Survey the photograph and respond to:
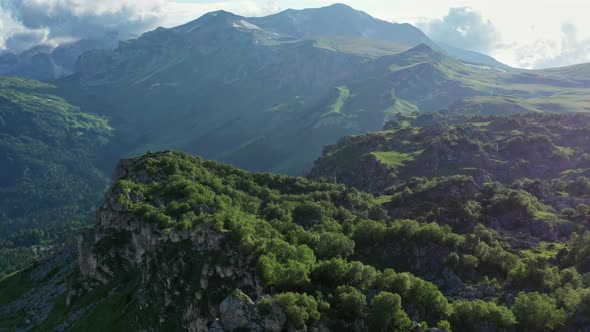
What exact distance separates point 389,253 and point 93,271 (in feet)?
242

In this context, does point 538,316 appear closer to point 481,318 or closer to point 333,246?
point 481,318

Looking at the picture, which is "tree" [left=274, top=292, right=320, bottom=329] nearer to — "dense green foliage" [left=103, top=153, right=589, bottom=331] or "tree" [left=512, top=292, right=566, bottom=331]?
"dense green foliage" [left=103, top=153, right=589, bottom=331]

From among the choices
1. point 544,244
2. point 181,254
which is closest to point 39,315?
point 181,254

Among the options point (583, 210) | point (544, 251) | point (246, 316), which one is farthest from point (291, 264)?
point (583, 210)

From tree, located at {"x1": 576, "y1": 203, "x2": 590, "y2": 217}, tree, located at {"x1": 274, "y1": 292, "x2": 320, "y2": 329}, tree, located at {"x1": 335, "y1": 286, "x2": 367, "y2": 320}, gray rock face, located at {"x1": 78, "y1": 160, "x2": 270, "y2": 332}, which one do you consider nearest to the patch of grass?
tree, located at {"x1": 576, "y1": 203, "x2": 590, "y2": 217}

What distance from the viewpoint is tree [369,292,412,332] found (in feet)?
208

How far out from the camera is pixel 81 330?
95.3 meters

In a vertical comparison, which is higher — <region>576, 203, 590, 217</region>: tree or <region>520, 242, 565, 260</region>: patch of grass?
<region>576, 203, 590, 217</region>: tree

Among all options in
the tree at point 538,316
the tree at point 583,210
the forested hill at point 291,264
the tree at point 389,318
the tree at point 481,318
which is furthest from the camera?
the tree at point 583,210

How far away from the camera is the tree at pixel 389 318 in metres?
63.5

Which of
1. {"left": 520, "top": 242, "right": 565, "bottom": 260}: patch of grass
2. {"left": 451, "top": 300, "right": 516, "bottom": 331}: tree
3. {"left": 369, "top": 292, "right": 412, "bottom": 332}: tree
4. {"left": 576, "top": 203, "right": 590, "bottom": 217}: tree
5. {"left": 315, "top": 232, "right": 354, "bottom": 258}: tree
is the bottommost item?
{"left": 520, "top": 242, "right": 565, "bottom": 260}: patch of grass

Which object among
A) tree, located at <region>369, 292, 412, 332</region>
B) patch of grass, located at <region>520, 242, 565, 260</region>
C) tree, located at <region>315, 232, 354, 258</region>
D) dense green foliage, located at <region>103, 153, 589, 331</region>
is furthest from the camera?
patch of grass, located at <region>520, 242, 565, 260</region>

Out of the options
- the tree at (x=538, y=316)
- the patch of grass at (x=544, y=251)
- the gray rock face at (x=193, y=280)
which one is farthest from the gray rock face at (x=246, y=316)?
the patch of grass at (x=544, y=251)

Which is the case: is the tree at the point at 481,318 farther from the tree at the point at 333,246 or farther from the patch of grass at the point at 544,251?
the patch of grass at the point at 544,251
